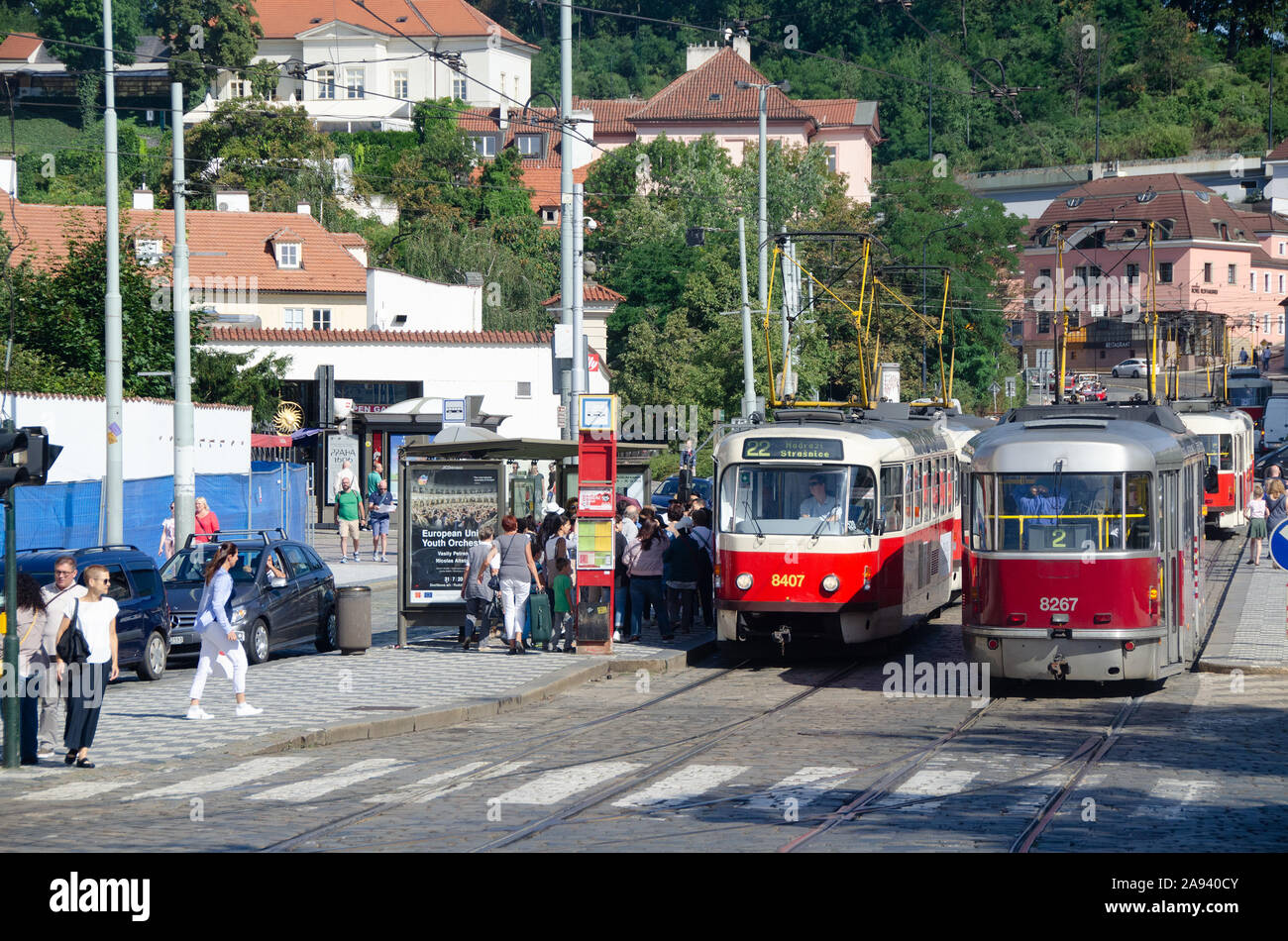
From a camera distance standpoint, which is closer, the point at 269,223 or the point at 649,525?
the point at 649,525

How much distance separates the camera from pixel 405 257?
259 feet

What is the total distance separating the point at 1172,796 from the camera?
13.0 metres

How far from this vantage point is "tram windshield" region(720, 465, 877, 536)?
21828 millimetres

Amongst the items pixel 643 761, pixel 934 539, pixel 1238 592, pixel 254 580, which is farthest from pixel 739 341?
pixel 643 761

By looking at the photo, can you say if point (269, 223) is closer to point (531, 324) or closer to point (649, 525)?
point (531, 324)

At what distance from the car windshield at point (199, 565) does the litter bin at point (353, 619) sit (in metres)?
1.25

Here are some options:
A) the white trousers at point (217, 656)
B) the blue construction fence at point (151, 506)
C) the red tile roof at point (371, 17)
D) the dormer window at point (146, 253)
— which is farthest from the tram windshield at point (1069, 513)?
the red tile roof at point (371, 17)

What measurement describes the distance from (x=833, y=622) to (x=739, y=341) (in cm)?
2832

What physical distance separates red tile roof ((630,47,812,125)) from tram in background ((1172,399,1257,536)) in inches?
3032

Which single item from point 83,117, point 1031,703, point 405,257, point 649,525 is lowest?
point 1031,703

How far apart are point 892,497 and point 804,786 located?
31.1 ft

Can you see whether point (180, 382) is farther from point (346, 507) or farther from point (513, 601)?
point (346, 507)

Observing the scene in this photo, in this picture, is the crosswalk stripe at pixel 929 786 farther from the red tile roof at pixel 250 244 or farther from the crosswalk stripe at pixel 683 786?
the red tile roof at pixel 250 244

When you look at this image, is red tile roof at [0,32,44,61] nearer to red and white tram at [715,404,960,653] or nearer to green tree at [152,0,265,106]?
green tree at [152,0,265,106]
